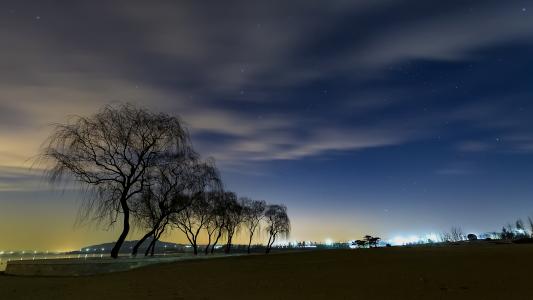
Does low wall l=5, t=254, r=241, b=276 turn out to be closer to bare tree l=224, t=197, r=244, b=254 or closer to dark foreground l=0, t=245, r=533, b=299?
dark foreground l=0, t=245, r=533, b=299

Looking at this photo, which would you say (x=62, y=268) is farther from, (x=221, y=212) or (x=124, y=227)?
(x=221, y=212)

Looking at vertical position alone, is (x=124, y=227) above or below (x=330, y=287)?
above

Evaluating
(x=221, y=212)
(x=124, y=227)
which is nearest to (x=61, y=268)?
(x=124, y=227)

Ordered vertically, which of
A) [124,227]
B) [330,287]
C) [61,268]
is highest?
[124,227]

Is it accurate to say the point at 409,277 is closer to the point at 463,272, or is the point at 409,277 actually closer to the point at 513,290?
the point at 463,272

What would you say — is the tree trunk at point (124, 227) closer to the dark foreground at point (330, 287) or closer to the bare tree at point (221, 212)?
the dark foreground at point (330, 287)

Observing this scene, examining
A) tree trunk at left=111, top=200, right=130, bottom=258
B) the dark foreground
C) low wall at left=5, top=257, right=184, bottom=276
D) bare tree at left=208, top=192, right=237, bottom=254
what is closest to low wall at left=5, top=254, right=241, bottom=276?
low wall at left=5, top=257, right=184, bottom=276

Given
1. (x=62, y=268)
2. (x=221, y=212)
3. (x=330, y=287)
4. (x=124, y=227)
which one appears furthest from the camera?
(x=221, y=212)

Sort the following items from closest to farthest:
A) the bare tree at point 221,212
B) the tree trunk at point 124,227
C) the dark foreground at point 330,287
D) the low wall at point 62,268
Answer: the dark foreground at point 330,287 → the low wall at point 62,268 → the tree trunk at point 124,227 → the bare tree at point 221,212

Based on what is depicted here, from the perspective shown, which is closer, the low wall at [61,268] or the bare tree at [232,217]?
the low wall at [61,268]

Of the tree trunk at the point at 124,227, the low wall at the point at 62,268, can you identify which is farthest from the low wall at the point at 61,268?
the tree trunk at the point at 124,227

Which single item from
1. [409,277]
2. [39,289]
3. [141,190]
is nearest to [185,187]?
[141,190]

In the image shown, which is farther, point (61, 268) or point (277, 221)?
point (277, 221)

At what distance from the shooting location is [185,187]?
33281mm
